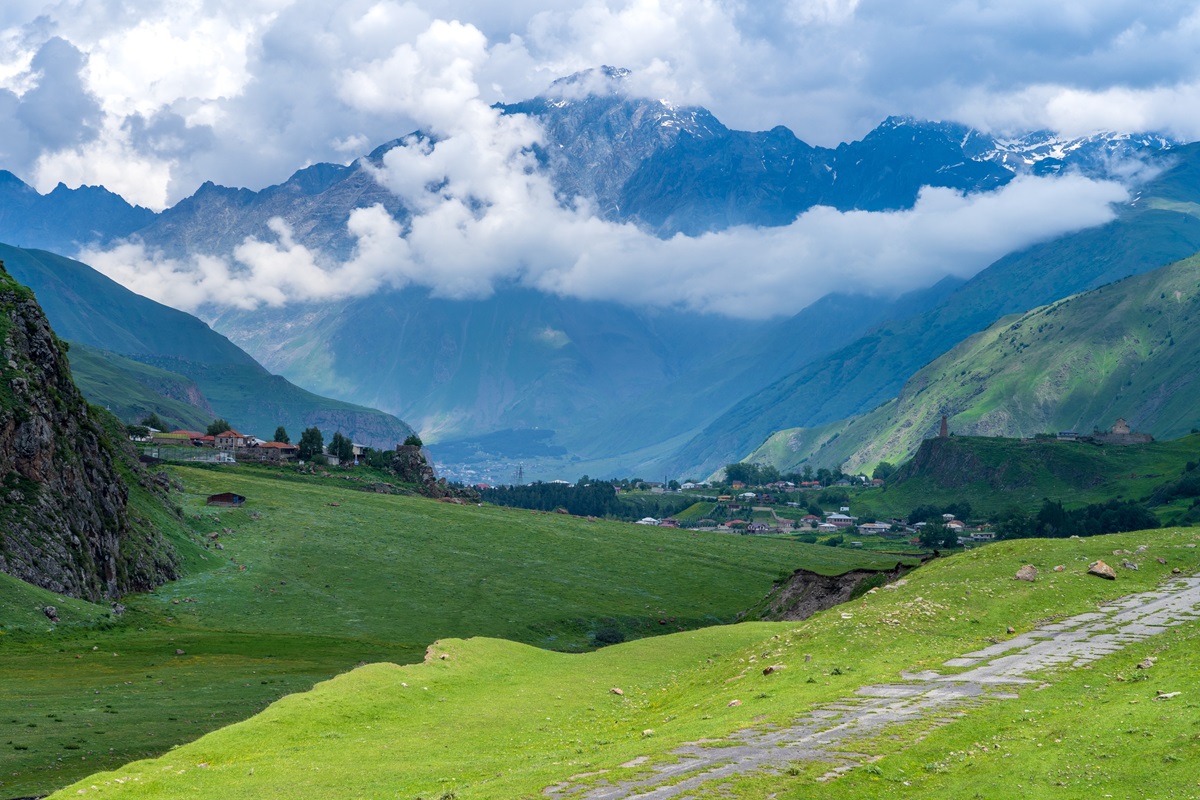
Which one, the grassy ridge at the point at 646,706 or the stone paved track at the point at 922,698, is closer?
the stone paved track at the point at 922,698

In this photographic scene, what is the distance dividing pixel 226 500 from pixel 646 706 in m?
132

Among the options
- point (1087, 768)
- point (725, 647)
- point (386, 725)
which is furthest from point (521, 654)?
point (1087, 768)

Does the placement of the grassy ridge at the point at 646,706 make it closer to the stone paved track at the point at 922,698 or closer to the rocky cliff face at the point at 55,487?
the stone paved track at the point at 922,698

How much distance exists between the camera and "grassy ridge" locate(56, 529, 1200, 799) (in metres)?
36.4

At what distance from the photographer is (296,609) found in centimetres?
12625

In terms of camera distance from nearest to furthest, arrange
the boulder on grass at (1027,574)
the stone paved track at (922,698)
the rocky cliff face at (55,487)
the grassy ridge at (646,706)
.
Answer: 1. the stone paved track at (922,698)
2. the grassy ridge at (646,706)
3. the boulder on grass at (1027,574)
4. the rocky cliff face at (55,487)

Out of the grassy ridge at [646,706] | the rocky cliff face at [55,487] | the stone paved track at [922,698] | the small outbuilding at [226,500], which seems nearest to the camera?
the stone paved track at [922,698]

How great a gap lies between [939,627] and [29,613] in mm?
74580

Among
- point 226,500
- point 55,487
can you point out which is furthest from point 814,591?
point 226,500

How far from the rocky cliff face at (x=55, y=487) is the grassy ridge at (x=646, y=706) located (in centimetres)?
6267

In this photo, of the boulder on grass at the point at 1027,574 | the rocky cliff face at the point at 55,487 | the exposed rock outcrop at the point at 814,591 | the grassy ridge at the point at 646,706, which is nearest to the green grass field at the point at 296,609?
the rocky cliff face at the point at 55,487

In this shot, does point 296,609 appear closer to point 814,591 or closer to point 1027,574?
point 814,591

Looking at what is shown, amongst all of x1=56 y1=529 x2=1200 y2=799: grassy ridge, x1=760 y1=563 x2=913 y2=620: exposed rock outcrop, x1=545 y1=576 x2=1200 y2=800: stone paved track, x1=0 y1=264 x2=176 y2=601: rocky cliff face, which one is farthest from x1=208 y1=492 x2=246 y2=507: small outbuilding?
x1=545 y1=576 x2=1200 y2=800: stone paved track

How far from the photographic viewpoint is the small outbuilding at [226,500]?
171m
